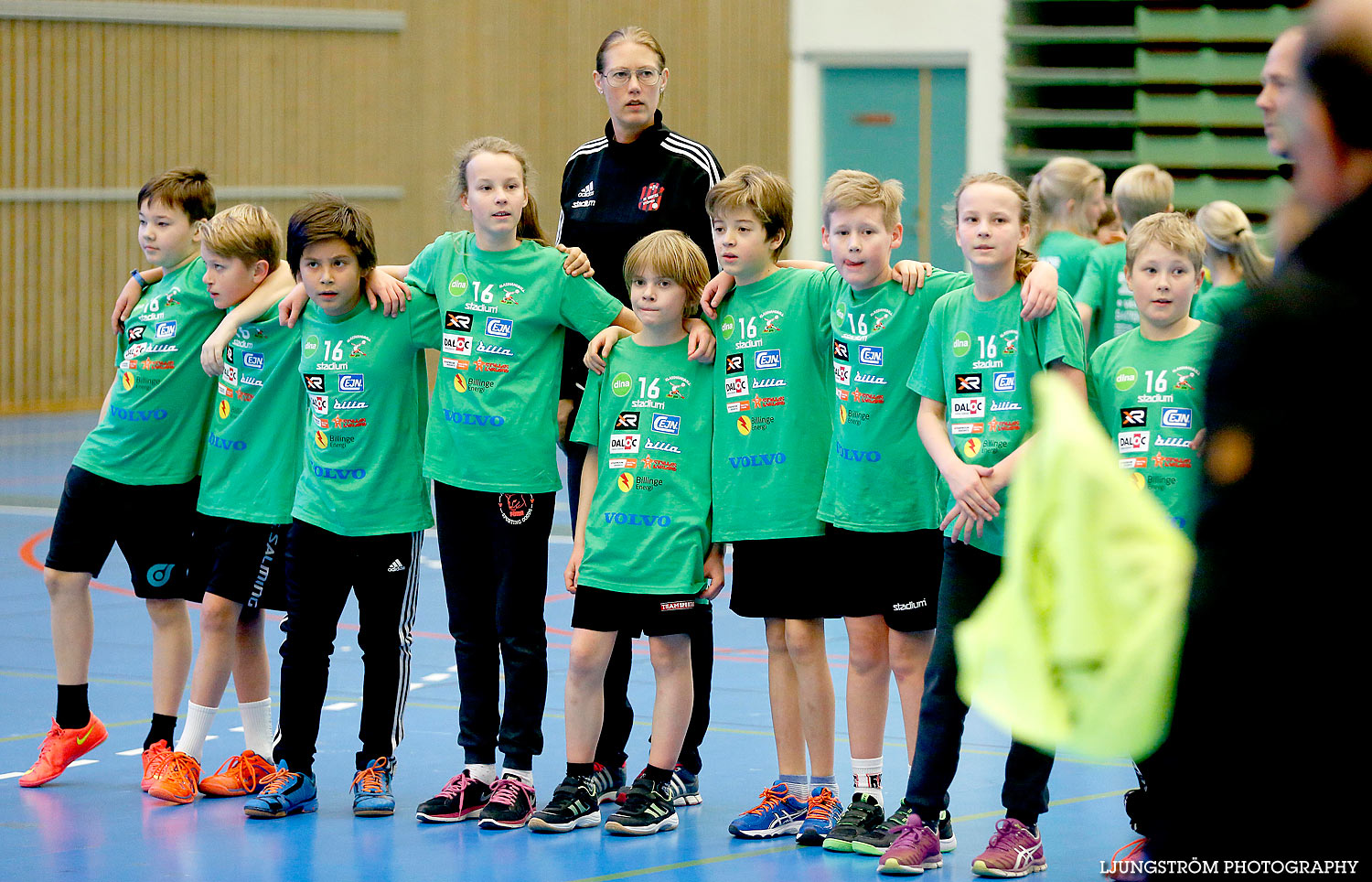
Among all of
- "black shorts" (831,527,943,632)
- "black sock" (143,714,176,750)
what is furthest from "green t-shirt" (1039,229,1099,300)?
"black sock" (143,714,176,750)

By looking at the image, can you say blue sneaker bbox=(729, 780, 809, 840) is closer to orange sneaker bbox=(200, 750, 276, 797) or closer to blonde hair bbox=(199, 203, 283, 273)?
orange sneaker bbox=(200, 750, 276, 797)

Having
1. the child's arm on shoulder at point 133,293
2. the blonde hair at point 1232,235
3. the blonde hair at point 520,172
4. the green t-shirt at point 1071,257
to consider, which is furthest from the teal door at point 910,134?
the child's arm on shoulder at point 133,293

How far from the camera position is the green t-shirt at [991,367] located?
12.2ft

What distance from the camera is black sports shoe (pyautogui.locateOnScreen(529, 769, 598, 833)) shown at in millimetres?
4066

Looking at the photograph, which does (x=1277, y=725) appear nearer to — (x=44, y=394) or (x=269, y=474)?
(x=269, y=474)

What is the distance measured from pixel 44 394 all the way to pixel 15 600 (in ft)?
25.9

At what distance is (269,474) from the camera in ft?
14.7

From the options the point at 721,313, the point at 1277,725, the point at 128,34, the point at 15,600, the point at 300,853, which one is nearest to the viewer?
the point at 1277,725

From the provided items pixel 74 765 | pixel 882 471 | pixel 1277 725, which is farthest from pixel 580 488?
pixel 1277 725

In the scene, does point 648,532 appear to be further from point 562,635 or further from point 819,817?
point 562,635

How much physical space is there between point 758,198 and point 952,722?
1.46 meters

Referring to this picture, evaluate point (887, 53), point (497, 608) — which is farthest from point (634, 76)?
point (887, 53)

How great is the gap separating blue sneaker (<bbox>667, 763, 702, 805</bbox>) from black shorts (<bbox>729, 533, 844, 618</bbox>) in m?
0.56

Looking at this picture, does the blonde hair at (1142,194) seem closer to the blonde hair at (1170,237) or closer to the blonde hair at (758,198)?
the blonde hair at (1170,237)
